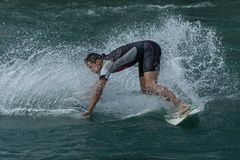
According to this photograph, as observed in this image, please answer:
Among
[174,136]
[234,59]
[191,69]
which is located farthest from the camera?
[234,59]

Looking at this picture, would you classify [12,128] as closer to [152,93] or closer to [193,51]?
[152,93]

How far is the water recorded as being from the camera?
10023 mm

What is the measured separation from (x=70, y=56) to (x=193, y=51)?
3.48 meters

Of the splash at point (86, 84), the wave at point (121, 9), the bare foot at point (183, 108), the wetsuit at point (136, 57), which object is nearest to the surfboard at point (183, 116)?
the bare foot at point (183, 108)

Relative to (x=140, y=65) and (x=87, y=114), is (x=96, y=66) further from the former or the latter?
(x=140, y=65)

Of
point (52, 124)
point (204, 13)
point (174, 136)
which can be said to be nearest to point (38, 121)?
point (52, 124)

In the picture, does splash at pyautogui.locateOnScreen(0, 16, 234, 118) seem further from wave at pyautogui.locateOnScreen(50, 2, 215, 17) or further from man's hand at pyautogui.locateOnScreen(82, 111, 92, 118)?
wave at pyautogui.locateOnScreen(50, 2, 215, 17)

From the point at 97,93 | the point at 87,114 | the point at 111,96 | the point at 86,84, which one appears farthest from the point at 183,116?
the point at 86,84

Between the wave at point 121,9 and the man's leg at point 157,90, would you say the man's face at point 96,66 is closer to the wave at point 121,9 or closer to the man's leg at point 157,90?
the man's leg at point 157,90

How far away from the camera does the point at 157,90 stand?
11.4 metres

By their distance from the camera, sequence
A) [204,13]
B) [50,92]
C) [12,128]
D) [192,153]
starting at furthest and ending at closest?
1. [204,13]
2. [50,92]
3. [12,128]
4. [192,153]

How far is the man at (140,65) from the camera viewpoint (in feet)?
37.1

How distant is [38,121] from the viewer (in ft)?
38.0

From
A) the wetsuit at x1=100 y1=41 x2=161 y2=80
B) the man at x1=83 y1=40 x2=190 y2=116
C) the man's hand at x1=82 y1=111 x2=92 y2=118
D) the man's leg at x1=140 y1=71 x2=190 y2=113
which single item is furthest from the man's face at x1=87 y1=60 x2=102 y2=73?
the man's leg at x1=140 y1=71 x2=190 y2=113
